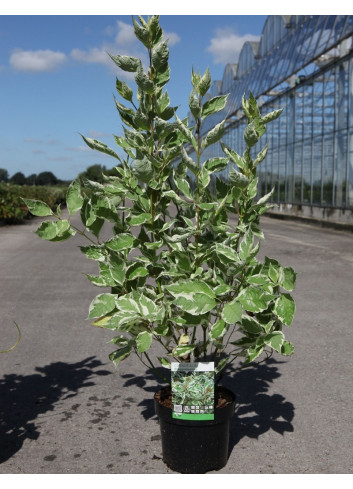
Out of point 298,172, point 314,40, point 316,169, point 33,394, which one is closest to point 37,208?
point 33,394

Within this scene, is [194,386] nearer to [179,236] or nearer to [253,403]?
[179,236]

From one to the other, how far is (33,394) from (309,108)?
21.1 meters

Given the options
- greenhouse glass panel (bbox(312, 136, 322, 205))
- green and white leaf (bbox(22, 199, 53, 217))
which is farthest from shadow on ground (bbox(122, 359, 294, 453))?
greenhouse glass panel (bbox(312, 136, 322, 205))

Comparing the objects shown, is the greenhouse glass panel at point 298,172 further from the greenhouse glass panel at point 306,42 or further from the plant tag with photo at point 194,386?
the plant tag with photo at point 194,386

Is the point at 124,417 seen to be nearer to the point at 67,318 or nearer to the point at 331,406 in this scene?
the point at 331,406

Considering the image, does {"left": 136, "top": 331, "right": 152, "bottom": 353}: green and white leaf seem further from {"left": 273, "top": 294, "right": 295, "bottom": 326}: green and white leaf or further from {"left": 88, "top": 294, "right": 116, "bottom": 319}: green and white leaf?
{"left": 273, "top": 294, "right": 295, "bottom": 326}: green and white leaf

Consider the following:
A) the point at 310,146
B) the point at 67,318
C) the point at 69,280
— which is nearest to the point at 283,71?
the point at 310,146

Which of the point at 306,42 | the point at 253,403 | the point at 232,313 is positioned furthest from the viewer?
the point at 306,42

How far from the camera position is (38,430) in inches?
133

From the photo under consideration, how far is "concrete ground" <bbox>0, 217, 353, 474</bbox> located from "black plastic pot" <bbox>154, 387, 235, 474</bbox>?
0.10 meters

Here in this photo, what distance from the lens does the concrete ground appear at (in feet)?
9.78

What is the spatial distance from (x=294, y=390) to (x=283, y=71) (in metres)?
23.6

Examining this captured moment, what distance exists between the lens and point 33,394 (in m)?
4.00

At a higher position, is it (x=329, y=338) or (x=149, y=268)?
(x=149, y=268)
